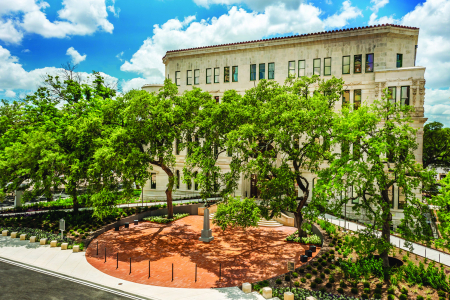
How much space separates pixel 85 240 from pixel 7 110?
32.5 meters

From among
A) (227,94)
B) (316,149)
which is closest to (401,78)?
(316,149)

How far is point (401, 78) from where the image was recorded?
1123 inches

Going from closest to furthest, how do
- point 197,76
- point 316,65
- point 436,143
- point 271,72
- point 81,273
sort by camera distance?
1. point 81,273
2. point 316,65
3. point 271,72
4. point 197,76
5. point 436,143

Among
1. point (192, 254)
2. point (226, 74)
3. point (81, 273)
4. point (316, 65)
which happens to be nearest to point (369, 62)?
point (316, 65)

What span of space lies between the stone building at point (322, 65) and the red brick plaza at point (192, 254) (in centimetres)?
1231

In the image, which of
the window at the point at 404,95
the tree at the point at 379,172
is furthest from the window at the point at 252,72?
the tree at the point at 379,172

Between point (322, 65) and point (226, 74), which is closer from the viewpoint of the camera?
point (322, 65)

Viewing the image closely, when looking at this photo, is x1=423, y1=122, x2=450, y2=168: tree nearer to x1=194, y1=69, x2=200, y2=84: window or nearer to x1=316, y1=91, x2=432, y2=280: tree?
x1=194, y1=69, x2=200, y2=84: window

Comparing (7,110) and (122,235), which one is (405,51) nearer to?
(122,235)

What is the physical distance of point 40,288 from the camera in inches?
580

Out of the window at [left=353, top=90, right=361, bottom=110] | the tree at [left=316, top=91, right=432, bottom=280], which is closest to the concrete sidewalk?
the tree at [left=316, top=91, right=432, bottom=280]

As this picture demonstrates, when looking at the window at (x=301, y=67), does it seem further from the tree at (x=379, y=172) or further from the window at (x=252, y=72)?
the tree at (x=379, y=172)

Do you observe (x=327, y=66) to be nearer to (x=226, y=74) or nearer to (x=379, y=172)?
(x=226, y=74)

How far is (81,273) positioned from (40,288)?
2.18 m
